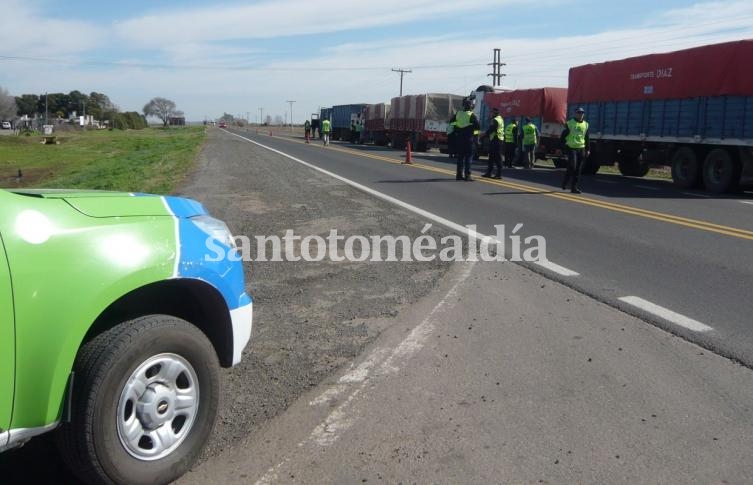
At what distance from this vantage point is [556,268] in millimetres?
7660

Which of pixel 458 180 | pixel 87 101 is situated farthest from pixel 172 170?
pixel 87 101

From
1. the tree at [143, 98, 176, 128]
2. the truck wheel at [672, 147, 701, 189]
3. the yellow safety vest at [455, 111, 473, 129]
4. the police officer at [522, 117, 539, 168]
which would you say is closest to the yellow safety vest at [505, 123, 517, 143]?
the police officer at [522, 117, 539, 168]

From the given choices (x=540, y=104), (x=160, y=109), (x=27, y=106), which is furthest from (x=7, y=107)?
(x=540, y=104)

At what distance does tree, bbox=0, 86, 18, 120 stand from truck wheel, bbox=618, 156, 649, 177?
4689 inches

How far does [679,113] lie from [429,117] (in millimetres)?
21954

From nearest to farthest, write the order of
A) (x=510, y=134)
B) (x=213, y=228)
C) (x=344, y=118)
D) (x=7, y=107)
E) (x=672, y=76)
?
(x=213, y=228)
(x=672, y=76)
(x=510, y=134)
(x=344, y=118)
(x=7, y=107)

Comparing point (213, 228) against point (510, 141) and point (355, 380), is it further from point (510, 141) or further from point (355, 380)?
point (510, 141)

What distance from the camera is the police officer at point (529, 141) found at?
24.9 metres

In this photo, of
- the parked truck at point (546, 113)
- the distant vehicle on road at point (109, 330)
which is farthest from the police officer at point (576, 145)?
the distant vehicle on road at point (109, 330)

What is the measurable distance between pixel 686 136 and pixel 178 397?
57.5 ft

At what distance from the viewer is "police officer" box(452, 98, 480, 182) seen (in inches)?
693

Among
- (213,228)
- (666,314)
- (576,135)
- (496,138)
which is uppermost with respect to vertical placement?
(576,135)

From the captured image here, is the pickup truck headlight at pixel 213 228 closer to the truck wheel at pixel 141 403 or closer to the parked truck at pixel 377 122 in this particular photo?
the truck wheel at pixel 141 403

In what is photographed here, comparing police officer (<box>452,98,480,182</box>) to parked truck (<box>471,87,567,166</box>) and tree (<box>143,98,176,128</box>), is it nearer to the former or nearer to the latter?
parked truck (<box>471,87,567,166</box>)
